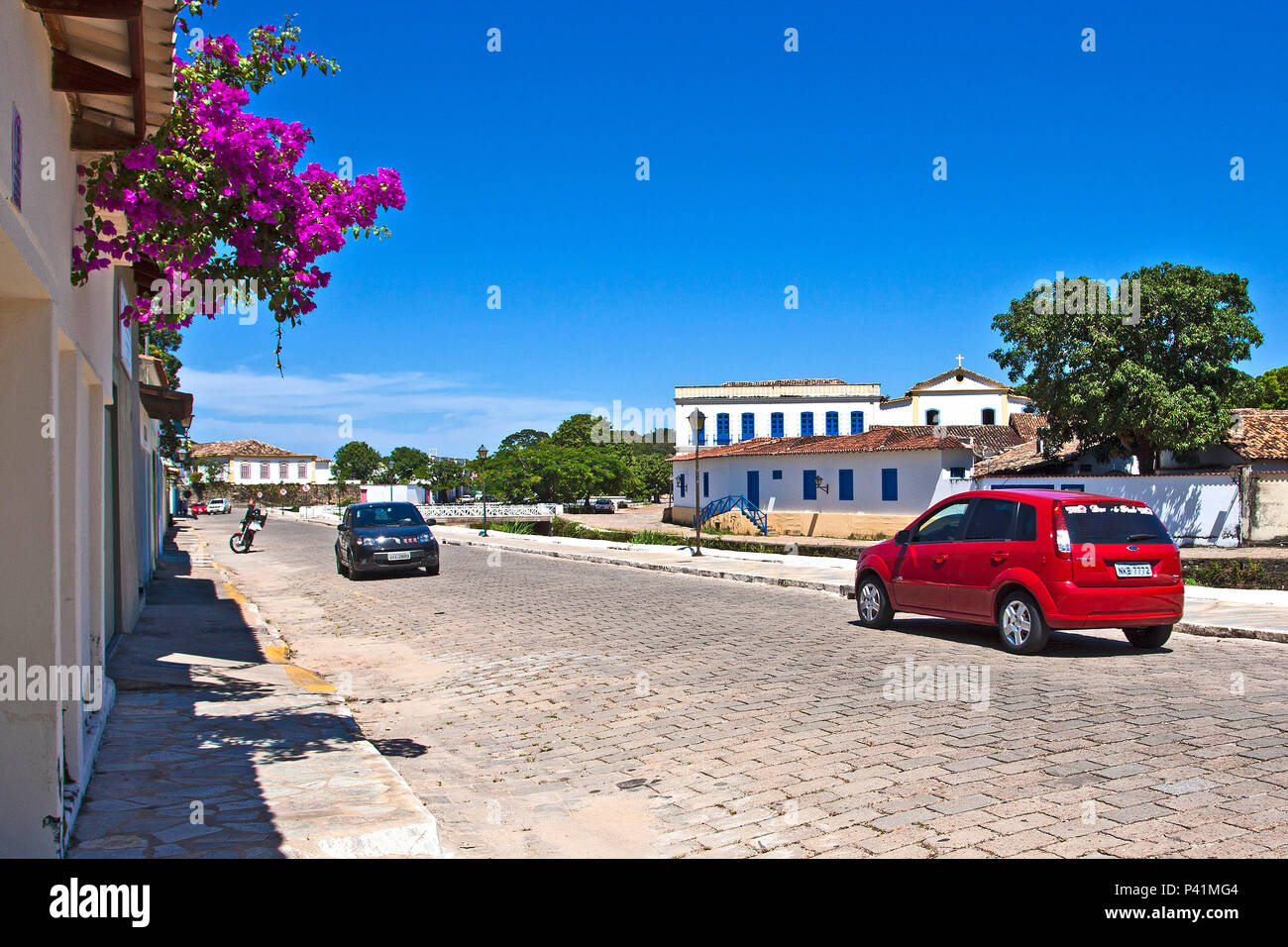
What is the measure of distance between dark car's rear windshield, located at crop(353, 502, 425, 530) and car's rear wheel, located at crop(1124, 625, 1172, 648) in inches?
563

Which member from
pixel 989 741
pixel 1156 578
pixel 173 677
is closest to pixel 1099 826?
pixel 989 741

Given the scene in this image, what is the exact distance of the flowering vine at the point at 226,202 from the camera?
5227 mm

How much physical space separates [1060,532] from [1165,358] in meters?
22.2

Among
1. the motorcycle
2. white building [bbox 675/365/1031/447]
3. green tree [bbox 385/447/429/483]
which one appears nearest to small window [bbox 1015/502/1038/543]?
the motorcycle

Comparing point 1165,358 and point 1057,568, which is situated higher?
point 1165,358

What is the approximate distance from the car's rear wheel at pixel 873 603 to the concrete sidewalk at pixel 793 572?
357 cm

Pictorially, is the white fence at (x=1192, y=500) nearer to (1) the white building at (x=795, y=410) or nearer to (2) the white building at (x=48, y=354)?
(2) the white building at (x=48, y=354)

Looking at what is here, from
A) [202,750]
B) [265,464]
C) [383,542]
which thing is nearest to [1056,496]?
[202,750]

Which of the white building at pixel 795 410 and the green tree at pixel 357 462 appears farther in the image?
the green tree at pixel 357 462

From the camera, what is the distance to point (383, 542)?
1975 centimetres

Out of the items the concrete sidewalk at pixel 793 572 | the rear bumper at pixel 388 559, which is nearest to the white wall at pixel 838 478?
the concrete sidewalk at pixel 793 572

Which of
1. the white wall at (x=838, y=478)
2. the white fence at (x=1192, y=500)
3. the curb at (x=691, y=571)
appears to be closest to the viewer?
the curb at (x=691, y=571)

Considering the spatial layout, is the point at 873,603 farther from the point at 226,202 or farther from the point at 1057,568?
the point at 226,202

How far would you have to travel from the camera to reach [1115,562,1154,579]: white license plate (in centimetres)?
966
